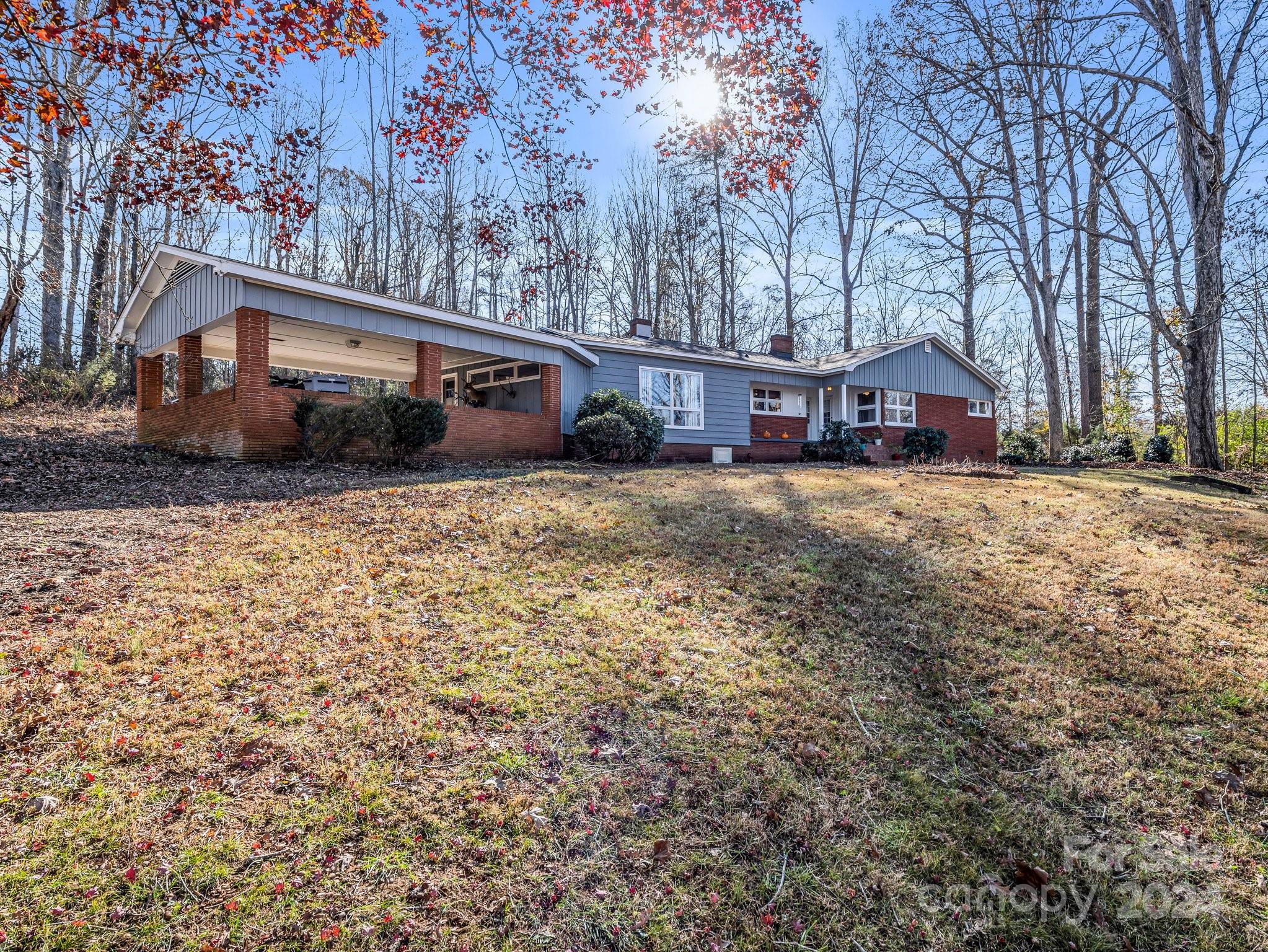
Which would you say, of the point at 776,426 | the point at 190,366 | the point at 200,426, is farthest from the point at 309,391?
the point at 776,426

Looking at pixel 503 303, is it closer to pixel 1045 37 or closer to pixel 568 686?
pixel 1045 37

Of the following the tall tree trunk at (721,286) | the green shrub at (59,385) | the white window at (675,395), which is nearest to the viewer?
the green shrub at (59,385)

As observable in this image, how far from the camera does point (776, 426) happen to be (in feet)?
66.0

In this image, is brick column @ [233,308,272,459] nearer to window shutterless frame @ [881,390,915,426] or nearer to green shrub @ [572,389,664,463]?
green shrub @ [572,389,664,463]

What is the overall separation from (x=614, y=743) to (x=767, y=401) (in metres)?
17.9

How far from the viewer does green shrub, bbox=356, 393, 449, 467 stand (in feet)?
34.3

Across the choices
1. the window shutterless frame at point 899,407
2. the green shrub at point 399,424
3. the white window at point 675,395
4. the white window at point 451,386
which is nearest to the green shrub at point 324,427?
the green shrub at point 399,424

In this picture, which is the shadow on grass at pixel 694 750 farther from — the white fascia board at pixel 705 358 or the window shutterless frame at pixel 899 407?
the window shutterless frame at pixel 899 407

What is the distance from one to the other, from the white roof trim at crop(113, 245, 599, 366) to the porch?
50 cm

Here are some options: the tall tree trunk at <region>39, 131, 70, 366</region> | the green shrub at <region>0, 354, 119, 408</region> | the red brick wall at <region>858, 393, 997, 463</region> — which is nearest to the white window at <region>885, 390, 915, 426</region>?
the red brick wall at <region>858, 393, 997, 463</region>

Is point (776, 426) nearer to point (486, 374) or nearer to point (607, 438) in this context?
point (607, 438)

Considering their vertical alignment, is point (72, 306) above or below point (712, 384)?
above

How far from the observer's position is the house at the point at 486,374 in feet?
34.7

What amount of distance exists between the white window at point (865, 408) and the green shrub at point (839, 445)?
2485 millimetres
